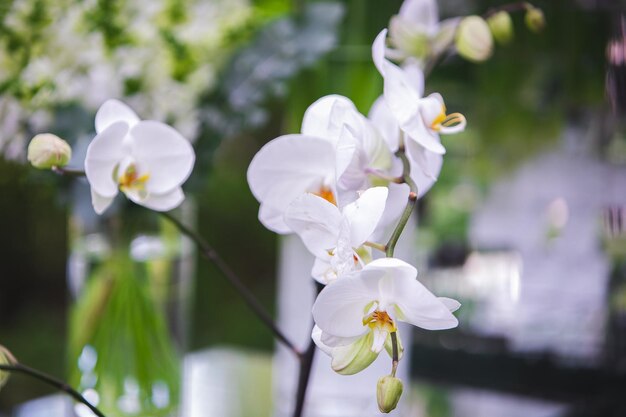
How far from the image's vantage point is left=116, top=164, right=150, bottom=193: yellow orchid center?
375mm

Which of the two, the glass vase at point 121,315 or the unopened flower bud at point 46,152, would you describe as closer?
the unopened flower bud at point 46,152

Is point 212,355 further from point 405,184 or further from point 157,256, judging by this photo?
point 405,184

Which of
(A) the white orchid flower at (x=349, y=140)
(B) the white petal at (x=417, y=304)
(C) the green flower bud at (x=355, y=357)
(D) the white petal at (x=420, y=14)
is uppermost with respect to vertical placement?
(D) the white petal at (x=420, y=14)

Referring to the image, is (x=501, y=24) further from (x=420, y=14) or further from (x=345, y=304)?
(x=345, y=304)

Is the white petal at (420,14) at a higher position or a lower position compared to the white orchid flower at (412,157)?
higher

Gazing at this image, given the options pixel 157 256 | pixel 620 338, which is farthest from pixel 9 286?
pixel 620 338

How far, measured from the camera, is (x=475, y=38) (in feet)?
1.48

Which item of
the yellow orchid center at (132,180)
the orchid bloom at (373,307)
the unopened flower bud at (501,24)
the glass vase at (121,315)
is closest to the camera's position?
the orchid bloom at (373,307)

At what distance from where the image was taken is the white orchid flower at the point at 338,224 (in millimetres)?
286

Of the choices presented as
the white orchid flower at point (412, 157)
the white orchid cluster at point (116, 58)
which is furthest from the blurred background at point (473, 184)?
the white orchid flower at point (412, 157)

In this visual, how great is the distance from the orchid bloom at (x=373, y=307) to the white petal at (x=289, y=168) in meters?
0.08

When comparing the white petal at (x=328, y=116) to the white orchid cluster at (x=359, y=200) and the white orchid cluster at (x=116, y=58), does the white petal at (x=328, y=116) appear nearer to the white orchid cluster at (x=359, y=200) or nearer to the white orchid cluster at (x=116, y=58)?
the white orchid cluster at (x=359, y=200)

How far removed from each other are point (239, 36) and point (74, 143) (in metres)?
0.19

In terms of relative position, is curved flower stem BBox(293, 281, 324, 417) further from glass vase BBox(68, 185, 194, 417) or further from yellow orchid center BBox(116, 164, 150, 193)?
glass vase BBox(68, 185, 194, 417)
